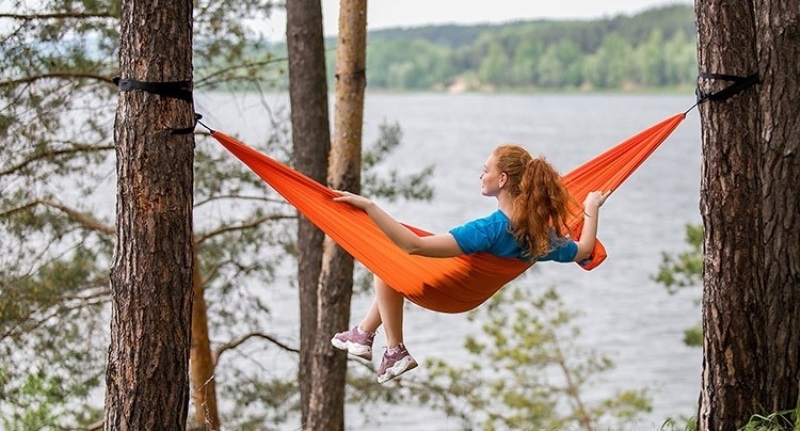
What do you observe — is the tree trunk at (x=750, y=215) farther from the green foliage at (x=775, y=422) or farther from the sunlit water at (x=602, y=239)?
the sunlit water at (x=602, y=239)

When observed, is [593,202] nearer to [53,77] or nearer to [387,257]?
[387,257]

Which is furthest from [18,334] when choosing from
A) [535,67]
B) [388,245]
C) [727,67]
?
[535,67]

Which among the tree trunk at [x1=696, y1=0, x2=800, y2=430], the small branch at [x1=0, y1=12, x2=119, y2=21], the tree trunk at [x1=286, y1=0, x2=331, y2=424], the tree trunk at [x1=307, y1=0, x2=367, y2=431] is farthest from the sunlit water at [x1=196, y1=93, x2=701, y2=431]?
the tree trunk at [x1=696, y1=0, x2=800, y2=430]

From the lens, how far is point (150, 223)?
2.93m

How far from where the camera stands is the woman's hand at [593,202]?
11.9ft

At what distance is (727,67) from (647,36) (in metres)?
33.2

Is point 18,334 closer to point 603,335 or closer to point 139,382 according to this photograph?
point 139,382

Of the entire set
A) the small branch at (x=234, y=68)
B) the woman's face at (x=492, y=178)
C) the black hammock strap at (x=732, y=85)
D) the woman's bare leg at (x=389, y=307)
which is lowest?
the woman's bare leg at (x=389, y=307)

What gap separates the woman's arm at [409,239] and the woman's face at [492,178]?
21 cm

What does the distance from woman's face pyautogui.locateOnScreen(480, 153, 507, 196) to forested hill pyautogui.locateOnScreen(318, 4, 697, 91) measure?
2751cm

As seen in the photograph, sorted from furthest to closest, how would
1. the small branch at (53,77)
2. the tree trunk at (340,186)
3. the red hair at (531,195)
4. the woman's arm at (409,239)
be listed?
1. the small branch at (53,77)
2. the tree trunk at (340,186)
3. the red hair at (531,195)
4. the woman's arm at (409,239)

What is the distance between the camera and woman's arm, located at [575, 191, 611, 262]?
11.6ft

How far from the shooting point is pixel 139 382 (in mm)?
2955

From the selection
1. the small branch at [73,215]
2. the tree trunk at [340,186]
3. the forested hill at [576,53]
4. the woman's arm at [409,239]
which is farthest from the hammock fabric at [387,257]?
the forested hill at [576,53]
